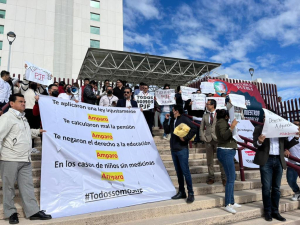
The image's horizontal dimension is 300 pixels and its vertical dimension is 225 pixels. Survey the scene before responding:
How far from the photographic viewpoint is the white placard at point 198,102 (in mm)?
8039

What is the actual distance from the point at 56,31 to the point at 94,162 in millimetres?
28686

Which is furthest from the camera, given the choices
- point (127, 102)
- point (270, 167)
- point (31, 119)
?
point (127, 102)

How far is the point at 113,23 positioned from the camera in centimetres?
3184

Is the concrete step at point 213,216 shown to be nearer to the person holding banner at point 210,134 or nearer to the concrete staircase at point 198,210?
the concrete staircase at point 198,210

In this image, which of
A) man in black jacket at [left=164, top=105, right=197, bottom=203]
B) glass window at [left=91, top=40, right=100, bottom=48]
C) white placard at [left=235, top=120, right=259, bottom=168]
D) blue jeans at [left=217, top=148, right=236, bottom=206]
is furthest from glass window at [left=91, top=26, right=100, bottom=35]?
blue jeans at [left=217, top=148, right=236, bottom=206]

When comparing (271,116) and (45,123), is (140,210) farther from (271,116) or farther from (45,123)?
(271,116)

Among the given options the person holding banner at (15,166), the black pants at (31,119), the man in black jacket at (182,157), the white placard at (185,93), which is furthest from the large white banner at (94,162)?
the white placard at (185,93)

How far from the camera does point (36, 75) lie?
5.95 meters

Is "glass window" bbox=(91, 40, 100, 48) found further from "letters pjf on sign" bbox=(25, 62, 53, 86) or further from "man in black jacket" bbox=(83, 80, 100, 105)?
"letters pjf on sign" bbox=(25, 62, 53, 86)

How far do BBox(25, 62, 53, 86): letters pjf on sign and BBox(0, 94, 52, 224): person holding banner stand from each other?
2560 millimetres

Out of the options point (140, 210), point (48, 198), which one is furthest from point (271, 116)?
point (48, 198)

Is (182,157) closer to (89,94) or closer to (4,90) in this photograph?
(89,94)

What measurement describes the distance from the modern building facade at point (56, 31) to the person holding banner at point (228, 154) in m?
26.6

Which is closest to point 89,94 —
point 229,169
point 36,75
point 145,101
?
point 36,75
